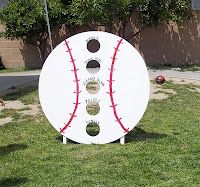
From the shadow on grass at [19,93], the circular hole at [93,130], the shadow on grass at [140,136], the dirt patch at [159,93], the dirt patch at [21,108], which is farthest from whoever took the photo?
the shadow on grass at [19,93]

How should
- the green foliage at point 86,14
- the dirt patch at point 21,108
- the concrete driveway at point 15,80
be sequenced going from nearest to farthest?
1. the dirt patch at point 21,108
2. the concrete driveway at point 15,80
3. the green foliage at point 86,14

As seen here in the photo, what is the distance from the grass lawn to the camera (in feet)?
18.9

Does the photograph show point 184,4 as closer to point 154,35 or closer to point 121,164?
point 154,35

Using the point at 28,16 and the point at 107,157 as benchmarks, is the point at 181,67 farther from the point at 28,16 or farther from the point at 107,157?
→ the point at 107,157

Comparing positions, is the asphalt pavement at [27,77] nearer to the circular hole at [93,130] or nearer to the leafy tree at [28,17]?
the leafy tree at [28,17]

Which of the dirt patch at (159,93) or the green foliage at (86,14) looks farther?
the green foliage at (86,14)

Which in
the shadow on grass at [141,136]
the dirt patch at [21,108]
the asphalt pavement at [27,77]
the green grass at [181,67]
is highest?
the shadow on grass at [141,136]

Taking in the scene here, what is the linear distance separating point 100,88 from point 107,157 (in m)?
1.13

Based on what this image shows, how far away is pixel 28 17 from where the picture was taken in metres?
18.4

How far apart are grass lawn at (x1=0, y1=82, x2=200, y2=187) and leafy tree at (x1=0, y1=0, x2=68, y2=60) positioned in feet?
31.6

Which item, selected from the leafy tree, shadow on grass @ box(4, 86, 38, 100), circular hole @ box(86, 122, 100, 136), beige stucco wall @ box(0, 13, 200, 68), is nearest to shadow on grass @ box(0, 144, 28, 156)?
circular hole @ box(86, 122, 100, 136)

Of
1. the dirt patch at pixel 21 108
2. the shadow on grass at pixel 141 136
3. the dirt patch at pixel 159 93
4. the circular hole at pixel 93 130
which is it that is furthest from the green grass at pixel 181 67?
the circular hole at pixel 93 130

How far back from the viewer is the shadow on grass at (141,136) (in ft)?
24.9

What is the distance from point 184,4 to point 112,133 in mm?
11370
